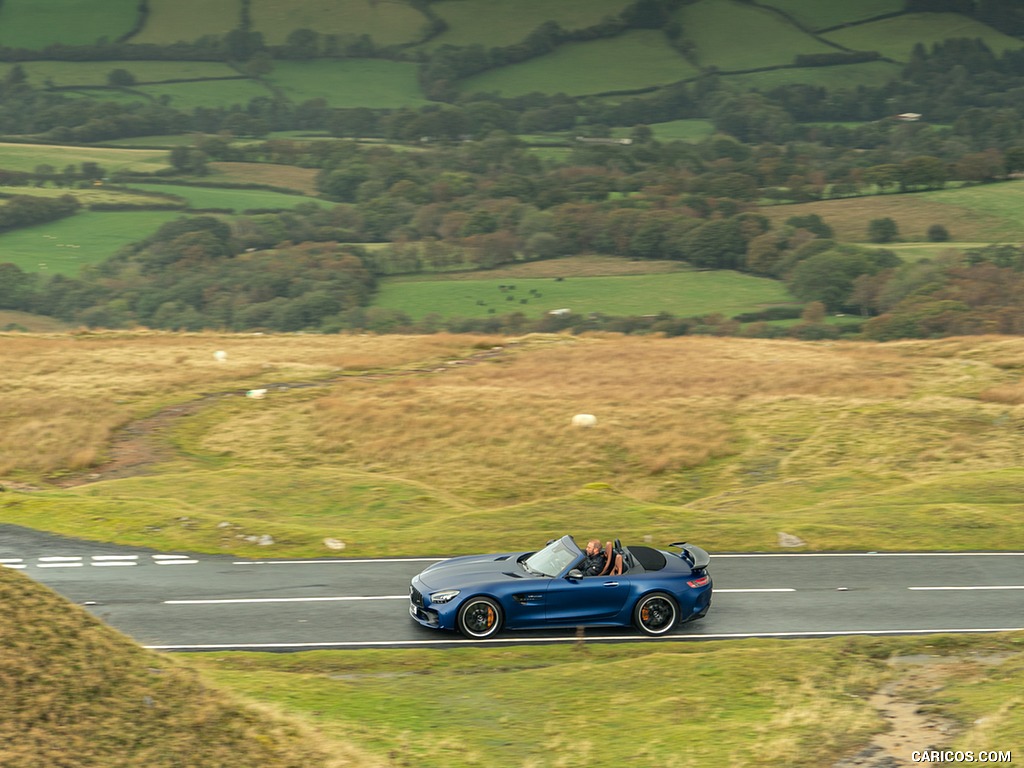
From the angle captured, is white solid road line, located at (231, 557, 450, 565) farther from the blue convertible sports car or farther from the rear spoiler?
the rear spoiler

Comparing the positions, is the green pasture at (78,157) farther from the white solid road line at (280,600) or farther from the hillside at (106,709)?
the hillside at (106,709)

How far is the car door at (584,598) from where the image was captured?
17875mm


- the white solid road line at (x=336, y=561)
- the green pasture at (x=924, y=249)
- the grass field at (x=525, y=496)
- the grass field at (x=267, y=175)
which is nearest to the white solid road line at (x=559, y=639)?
the grass field at (x=525, y=496)

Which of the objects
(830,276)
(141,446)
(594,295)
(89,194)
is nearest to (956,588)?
(141,446)

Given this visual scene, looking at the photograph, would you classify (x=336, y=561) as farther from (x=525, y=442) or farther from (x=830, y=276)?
(x=830, y=276)

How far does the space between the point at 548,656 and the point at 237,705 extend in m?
6.11

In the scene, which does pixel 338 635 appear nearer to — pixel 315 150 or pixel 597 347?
pixel 597 347

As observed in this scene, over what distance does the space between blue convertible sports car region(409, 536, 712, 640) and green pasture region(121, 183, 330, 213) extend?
479ft

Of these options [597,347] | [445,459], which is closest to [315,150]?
[597,347]

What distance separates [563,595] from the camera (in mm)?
17875

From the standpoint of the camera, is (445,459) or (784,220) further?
(784,220)

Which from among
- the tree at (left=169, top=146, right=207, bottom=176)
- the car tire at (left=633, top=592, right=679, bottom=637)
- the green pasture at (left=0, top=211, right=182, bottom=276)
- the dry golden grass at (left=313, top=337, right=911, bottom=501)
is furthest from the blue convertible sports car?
the tree at (left=169, top=146, right=207, bottom=176)

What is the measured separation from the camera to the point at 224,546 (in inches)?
910

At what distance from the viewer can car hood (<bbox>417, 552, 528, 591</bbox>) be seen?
709 inches
